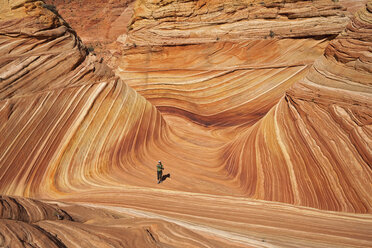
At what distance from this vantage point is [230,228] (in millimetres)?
4367

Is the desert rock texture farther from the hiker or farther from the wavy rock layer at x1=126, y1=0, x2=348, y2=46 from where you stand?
the hiker

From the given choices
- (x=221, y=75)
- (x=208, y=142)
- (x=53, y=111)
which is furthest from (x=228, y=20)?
(x=53, y=111)

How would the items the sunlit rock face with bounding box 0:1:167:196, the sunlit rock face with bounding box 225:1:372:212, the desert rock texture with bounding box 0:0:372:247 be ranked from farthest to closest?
1. the sunlit rock face with bounding box 0:1:167:196
2. the sunlit rock face with bounding box 225:1:372:212
3. the desert rock texture with bounding box 0:0:372:247

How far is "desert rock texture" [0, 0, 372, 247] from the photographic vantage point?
405 cm

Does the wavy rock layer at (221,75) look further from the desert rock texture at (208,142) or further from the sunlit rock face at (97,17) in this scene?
the sunlit rock face at (97,17)

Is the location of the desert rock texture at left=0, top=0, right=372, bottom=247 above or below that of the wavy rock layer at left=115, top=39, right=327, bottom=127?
below

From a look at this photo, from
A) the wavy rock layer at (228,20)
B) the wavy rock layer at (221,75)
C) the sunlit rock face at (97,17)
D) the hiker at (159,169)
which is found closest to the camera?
the hiker at (159,169)

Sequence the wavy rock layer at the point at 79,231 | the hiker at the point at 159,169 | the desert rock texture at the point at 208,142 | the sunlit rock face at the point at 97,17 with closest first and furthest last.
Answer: the wavy rock layer at the point at 79,231 < the desert rock texture at the point at 208,142 < the hiker at the point at 159,169 < the sunlit rock face at the point at 97,17

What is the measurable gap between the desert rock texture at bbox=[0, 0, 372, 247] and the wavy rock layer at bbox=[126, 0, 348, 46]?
0.19 ft

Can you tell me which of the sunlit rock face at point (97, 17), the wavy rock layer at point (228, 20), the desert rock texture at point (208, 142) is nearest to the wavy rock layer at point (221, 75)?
the desert rock texture at point (208, 142)

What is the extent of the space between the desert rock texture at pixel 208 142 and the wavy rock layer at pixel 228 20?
6 centimetres

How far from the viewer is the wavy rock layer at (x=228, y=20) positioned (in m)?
11.3

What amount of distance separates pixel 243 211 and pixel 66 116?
473cm

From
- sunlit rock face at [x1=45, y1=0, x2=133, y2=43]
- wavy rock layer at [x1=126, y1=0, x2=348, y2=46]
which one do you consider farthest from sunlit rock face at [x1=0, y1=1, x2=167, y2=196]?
sunlit rock face at [x1=45, y1=0, x2=133, y2=43]
